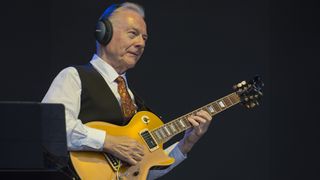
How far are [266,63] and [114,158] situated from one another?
67.1 inches

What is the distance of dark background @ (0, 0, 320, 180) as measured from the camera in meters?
4.27

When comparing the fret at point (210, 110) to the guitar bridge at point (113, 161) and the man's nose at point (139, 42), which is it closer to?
the man's nose at point (139, 42)

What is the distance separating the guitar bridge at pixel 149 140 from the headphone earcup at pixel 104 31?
18.8 inches

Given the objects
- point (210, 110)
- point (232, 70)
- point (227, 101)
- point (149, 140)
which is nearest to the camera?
point (149, 140)

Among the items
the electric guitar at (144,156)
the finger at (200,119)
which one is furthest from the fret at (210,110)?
the finger at (200,119)

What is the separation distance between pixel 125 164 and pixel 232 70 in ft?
4.98

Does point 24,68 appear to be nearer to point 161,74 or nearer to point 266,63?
point 161,74

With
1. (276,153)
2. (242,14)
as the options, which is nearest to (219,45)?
(242,14)

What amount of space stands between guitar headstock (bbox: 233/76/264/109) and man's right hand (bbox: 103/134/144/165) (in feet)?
2.61

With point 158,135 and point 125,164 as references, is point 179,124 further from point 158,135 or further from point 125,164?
point 125,164

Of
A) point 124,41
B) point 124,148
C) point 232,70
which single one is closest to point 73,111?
point 124,148

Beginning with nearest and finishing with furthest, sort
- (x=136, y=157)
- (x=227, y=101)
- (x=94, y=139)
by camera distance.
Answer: (x=94, y=139) → (x=136, y=157) → (x=227, y=101)

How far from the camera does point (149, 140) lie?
125 inches

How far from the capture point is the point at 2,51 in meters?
3.92
